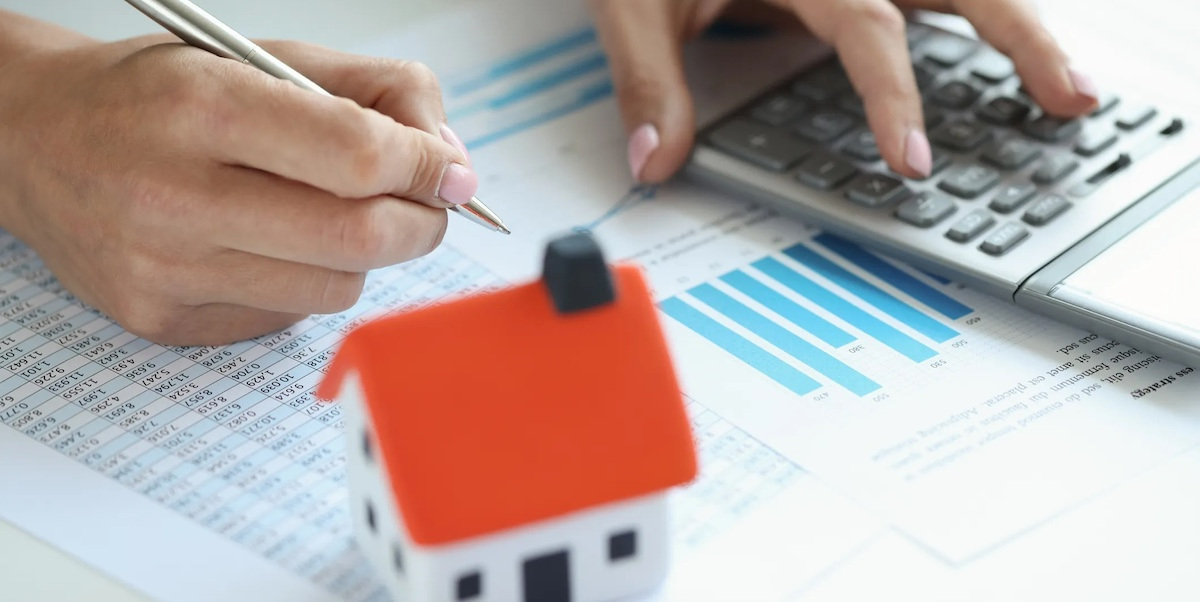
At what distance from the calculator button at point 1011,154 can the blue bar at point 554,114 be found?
27cm

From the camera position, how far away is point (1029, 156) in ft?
2.12

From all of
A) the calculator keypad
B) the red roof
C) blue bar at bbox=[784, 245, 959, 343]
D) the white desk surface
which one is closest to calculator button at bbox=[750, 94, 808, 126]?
the calculator keypad

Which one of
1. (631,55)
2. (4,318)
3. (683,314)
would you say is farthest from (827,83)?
(4,318)

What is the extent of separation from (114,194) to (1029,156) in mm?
488

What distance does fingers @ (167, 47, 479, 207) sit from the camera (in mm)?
442

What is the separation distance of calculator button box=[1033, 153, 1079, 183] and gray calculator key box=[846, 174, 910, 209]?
0.07 meters

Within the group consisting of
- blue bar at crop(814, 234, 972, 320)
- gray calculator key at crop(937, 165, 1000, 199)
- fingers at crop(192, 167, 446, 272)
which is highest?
fingers at crop(192, 167, 446, 272)

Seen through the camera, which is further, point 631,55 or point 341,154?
point 631,55

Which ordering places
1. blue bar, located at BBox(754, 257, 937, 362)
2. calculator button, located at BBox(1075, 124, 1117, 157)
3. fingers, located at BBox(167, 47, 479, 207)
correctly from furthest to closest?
calculator button, located at BBox(1075, 124, 1117, 157) < blue bar, located at BBox(754, 257, 937, 362) < fingers, located at BBox(167, 47, 479, 207)

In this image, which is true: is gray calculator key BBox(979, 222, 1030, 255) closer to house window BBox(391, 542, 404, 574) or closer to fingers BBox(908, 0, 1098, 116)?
fingers BBox(908, 0, 1098, 116)

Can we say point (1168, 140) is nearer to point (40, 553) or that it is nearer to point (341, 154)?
point (341, 154)

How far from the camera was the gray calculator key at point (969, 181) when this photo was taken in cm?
62

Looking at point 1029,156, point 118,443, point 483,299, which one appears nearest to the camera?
point 483,299

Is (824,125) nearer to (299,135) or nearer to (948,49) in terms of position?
(948,49)
